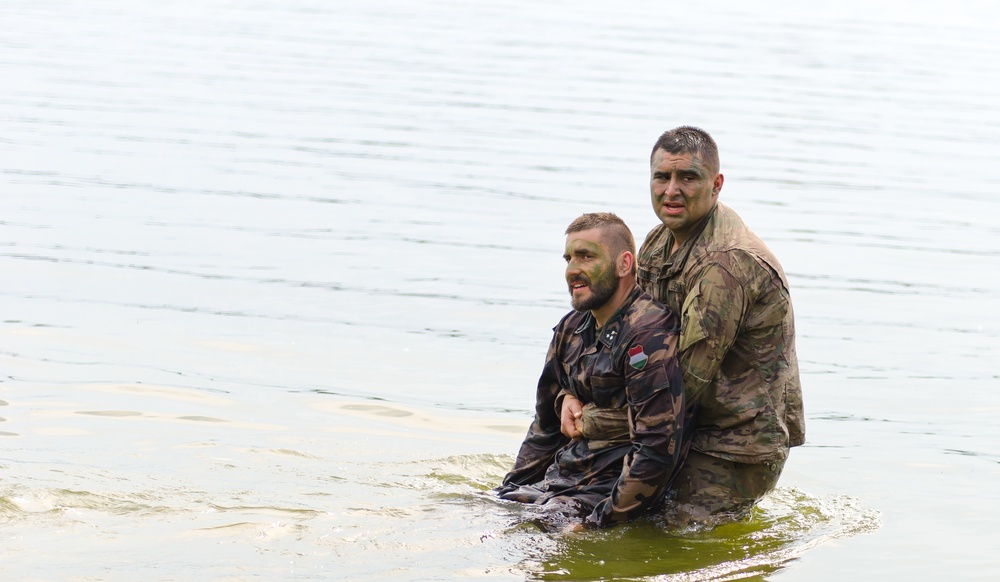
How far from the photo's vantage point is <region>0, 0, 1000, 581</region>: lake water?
24.0ft

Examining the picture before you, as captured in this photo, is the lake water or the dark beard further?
the lake water

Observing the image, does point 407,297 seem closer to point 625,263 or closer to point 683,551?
point 683,551

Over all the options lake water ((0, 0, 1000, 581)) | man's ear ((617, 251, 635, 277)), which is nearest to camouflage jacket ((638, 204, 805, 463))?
man's ear ((617, 251, 635, 277))

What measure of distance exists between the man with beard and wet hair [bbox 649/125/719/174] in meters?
0.46

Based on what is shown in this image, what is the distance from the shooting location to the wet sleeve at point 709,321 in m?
6.52

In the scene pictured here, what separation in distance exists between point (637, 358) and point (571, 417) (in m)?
0.67

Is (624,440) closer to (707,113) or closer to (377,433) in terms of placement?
(377,433)

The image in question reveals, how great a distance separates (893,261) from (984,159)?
8.07 metres

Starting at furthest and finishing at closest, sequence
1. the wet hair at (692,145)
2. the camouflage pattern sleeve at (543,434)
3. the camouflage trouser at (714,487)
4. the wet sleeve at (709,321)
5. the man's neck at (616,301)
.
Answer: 1. the camouflage pattern sleeve at (543,434)
2. the camouflage trouser at (714,487)
3. the man's neck at (616,301)
4. the wet hair at (692,145)
5. the wet sleeve at (709,321)

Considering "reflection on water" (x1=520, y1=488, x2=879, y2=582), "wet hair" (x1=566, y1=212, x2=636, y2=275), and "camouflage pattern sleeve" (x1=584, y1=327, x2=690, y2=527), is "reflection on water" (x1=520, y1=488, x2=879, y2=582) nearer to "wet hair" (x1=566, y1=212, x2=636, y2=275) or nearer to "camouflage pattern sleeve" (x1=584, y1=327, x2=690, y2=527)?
"camouflage pattern sleeve" (x1=584, y1=327, x2=690, y2=527)

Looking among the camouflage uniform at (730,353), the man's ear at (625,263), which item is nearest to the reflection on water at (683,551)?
the camouflage uniform at (730,353)

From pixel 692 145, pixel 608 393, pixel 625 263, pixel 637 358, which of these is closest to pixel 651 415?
pixel 637 358

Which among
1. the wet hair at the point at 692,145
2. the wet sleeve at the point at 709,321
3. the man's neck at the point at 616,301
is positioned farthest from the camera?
the man's neck at the point at 616,301

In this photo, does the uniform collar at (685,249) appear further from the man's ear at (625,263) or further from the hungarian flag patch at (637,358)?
the hungarian flag patch at (637,358)
